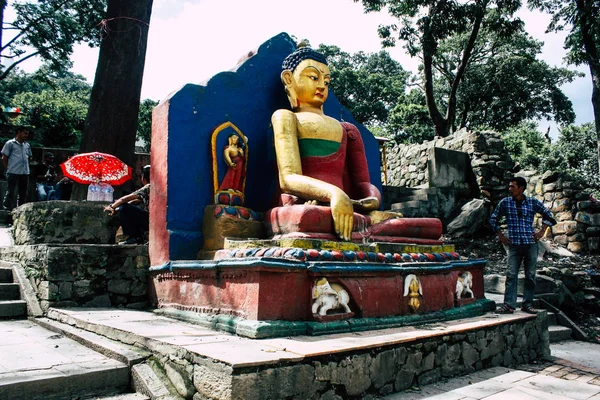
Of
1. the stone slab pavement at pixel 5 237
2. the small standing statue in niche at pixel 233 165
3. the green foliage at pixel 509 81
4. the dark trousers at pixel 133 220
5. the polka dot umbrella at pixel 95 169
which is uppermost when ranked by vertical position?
the green foliage at pixel 509 81

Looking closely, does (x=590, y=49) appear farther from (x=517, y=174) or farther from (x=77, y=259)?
(x=77, y=259)

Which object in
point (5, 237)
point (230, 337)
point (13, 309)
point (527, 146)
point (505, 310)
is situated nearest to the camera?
point (230, 337)

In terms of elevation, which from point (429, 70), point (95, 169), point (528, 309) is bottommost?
point (528, 309)

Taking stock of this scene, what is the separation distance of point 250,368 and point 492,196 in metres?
10.6

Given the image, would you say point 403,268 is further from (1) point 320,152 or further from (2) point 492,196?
(2) point 492,196

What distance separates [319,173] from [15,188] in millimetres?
6272

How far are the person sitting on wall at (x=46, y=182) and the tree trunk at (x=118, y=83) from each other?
1.55 metres

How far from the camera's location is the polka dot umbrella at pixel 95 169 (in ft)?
22.0

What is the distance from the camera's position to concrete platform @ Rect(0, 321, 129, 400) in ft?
7.56

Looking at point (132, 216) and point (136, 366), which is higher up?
point (132, 216)

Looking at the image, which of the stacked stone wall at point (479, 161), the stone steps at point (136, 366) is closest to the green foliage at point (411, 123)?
the stacked stone wall at point (479, 161)

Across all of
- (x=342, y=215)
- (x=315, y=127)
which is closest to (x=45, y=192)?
(x=315, y=127)

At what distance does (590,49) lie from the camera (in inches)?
476

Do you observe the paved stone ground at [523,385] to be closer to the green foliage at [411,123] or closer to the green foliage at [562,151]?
the green foliage at [562,151]
